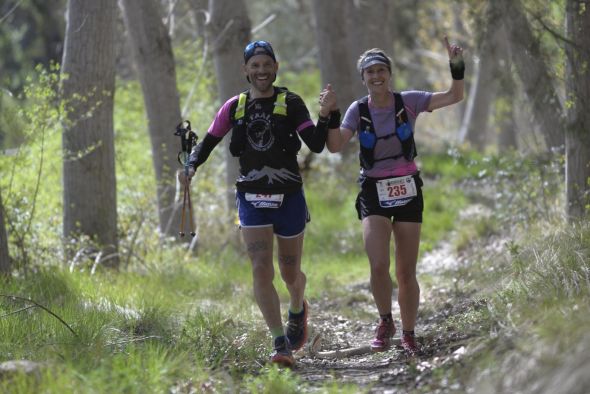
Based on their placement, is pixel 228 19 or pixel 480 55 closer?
pixel 480 55

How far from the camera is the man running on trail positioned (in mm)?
6590

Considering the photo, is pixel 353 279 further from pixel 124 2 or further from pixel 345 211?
pixel 124 2

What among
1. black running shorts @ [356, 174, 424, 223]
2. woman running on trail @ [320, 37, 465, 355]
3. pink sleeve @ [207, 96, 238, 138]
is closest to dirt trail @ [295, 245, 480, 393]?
woman running on trail @ [320, 37, 465, 355]

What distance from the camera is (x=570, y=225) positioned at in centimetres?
902

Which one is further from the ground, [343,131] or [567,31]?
[567,31]

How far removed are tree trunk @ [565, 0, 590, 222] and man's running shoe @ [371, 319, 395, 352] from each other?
2803 mm

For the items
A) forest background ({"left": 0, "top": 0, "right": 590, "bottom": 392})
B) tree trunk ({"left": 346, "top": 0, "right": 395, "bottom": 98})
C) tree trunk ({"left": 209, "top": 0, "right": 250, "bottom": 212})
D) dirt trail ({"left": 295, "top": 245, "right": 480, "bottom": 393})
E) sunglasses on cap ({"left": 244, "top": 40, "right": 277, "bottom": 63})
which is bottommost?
dirt trail ({"left": 295, "top": 245, "right": 480, "bottom": 393})

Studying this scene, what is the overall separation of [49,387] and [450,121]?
35.6 metres

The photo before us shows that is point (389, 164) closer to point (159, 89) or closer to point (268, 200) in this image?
point (268, 200)

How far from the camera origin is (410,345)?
6.79 meters

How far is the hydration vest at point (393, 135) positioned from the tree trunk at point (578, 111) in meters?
2.72

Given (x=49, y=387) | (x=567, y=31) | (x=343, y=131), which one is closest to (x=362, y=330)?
(x=343, y=131)

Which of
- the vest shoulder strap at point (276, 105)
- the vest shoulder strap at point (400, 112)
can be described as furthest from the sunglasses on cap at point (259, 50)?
the vest shoulder strap at point (400, 112)

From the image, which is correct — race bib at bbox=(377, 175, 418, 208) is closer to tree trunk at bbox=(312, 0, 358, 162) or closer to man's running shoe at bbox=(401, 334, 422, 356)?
man's running shoe at bbox=(401, 334, 422, 356)
